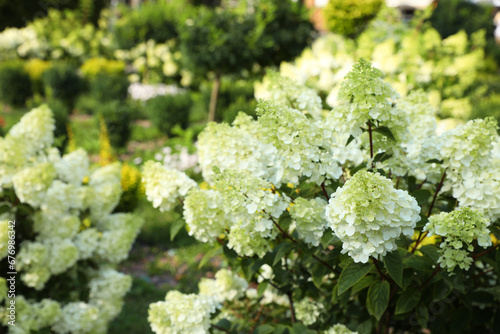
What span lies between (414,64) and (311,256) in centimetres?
450

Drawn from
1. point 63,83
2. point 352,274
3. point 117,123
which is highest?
point 352,274

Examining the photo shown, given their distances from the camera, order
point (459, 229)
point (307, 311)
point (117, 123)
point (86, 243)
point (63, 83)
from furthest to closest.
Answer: point (63, 83) < point (117, 123) < point (86, 243) < point (307, 311) < point (459, 229)

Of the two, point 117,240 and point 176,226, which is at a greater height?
point 176,226

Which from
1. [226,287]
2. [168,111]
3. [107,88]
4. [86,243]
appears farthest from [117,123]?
[226,287]

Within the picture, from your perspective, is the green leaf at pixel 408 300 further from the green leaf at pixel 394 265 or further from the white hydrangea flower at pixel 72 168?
the white hydrangea flower at pixel 72 168

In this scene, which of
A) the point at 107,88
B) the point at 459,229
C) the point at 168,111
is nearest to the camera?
the point at 459,229

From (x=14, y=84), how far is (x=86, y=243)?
9.98 m

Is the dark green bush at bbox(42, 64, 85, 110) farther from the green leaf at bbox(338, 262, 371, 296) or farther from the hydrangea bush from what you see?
the green leaf at bbox(338, 262, 371, 296)

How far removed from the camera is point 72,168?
2.88 metres

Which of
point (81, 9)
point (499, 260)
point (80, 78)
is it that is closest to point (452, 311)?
point (499, 260)

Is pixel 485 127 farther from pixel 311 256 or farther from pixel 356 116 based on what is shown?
pixel 311 256

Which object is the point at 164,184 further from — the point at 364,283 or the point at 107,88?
the point at 107,88

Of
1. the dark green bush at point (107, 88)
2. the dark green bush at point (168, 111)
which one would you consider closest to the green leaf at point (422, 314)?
the dark green bush at point (168, 111)

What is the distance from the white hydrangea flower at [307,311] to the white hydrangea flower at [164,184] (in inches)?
30.8
